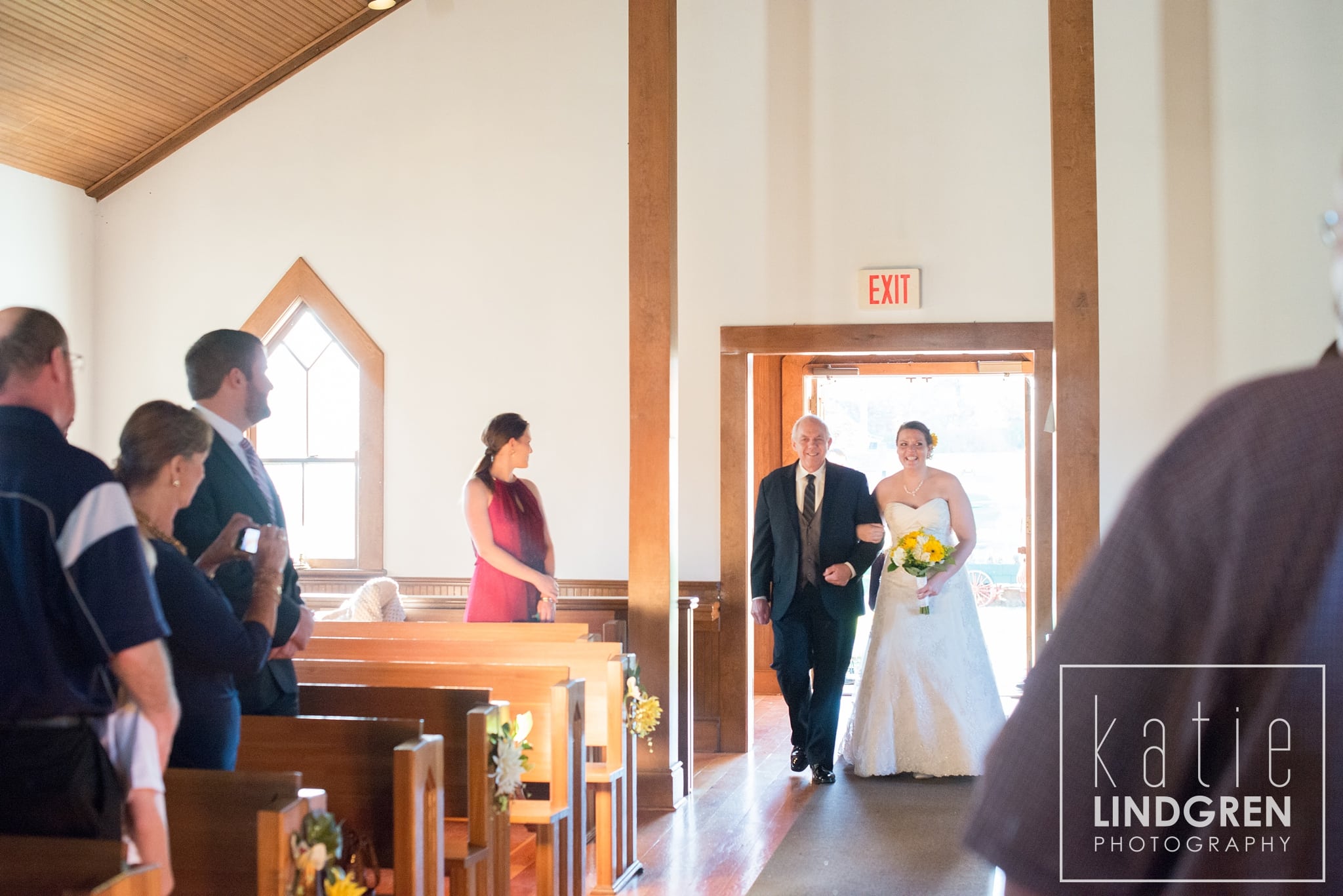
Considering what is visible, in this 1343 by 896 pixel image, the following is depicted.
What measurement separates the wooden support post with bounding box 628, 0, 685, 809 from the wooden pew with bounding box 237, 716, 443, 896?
267 cm

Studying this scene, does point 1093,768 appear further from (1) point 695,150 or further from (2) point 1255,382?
(1) point 695,150

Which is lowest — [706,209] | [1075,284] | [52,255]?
[1075,284]

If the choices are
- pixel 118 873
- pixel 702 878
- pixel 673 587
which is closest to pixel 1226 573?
pixel 118 873

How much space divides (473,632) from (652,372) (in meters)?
1.42

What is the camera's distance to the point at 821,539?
20.2 feet

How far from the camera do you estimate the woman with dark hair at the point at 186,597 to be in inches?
91.3

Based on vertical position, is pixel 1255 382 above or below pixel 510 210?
below

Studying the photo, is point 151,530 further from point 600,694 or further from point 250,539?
point 600,694

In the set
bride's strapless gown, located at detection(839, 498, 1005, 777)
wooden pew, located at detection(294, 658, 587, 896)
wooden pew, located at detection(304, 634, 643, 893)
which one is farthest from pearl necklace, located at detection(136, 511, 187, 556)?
bride's strapless gown, located at detection(839, 498, 1005, 777)

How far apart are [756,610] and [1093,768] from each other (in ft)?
18.1

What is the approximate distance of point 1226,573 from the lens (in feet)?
2.20

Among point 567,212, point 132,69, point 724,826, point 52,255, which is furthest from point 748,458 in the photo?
point 52,255

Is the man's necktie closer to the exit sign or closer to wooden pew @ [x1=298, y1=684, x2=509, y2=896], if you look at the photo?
the exit sign

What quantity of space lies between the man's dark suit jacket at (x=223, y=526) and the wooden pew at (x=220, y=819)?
47 cm
